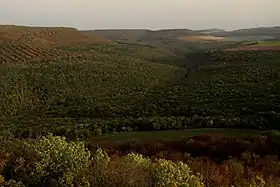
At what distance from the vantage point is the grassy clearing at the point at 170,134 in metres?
38.1

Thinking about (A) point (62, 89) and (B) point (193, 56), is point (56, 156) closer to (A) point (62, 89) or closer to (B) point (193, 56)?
(A) point (62, 89)

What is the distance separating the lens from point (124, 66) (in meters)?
74.1

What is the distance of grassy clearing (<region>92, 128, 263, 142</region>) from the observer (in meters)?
38.1

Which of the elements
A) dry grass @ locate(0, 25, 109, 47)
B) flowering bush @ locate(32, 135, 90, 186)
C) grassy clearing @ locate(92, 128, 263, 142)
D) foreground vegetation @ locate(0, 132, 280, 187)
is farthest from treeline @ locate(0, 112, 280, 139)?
dry grass @ locate(0, 25, 109, 47)

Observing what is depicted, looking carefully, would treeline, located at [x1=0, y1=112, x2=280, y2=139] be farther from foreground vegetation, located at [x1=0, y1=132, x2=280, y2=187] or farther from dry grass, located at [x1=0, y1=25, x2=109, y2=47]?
dry grass, located at [x1=0, y1=25, x2=109, y2=47]

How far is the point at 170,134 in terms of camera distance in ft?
129

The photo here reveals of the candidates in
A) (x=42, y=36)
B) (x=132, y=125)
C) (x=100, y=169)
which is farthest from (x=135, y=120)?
(x=42, y=36)

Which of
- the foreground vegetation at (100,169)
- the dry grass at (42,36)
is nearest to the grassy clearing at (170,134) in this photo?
→ the foreground vegetation at (100,169)

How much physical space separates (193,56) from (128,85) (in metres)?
44.1

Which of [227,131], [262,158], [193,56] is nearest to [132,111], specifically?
[227,131]

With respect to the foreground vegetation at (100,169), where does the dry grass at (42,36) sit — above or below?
above

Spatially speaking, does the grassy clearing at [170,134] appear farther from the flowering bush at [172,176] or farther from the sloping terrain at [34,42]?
the sloping terrain at [34,42]

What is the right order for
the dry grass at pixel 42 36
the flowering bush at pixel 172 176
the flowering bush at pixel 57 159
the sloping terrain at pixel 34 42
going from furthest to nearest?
the dry grass at pixel 42 36, the sloping terrain at pixel 34 42, the flowering bush at pixel 57 159, the flowering bush at pixel 172 176

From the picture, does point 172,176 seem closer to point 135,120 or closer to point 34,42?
point 135,120
